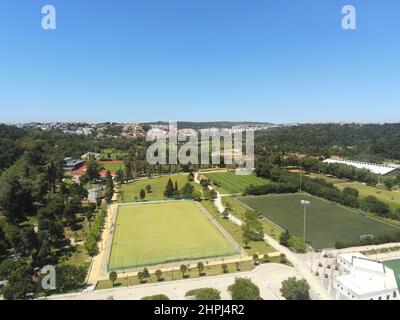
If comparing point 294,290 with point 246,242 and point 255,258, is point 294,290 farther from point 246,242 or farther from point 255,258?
point 246,242

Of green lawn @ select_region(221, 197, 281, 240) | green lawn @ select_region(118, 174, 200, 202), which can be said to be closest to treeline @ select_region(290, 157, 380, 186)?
green lawn @ select_region(221, 197, 281, 240)

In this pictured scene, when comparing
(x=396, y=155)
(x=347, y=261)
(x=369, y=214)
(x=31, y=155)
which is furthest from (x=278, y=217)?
(x=396, y=155)

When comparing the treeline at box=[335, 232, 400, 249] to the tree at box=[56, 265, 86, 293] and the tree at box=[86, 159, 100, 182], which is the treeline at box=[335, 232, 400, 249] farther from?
the tree at box=[86, 159, 100, 182]

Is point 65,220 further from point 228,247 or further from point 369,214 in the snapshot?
point 369,214

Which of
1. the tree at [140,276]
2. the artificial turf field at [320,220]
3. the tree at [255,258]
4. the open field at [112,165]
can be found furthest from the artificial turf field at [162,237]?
the open field at [112,165]

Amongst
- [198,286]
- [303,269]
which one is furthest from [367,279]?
[198,286]
